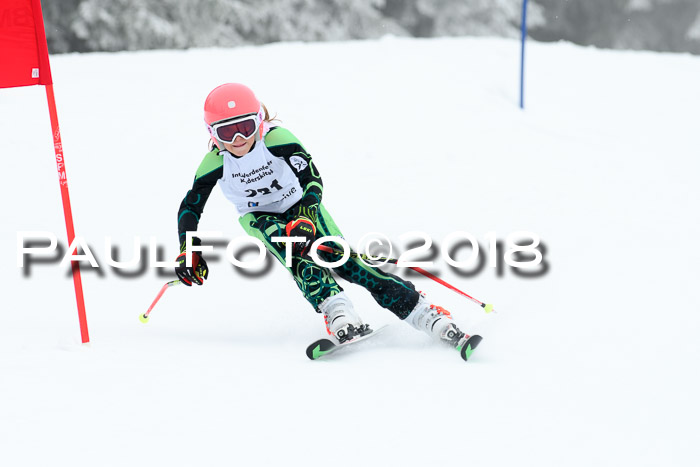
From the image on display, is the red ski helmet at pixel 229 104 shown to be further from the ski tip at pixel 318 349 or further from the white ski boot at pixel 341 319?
the ski tip at pixel 318 349

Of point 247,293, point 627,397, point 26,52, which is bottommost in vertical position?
point 247,293

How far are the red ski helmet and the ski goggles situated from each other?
0.9 inches

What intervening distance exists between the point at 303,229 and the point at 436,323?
772 millimetres

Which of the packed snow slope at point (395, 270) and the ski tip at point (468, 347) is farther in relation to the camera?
the ski tip at point (468, 347)

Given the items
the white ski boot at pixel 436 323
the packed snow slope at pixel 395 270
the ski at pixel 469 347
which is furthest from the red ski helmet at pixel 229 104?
the ski at pixel 469 347

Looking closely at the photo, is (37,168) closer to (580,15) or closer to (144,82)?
(144,82)

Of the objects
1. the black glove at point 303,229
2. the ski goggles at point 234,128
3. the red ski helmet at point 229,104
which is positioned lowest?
the black glove at point 303,229

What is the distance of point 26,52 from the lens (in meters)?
3.28

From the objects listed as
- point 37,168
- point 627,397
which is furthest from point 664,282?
point 37,168

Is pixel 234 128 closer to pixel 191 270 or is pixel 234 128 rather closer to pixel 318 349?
pixel 191 270

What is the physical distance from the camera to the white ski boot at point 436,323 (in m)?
3.34

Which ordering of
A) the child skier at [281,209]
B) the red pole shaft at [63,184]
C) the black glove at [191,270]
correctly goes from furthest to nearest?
the black glove at [191,270]
the child skier at [281,209]
the red pole shaft at [63,184]

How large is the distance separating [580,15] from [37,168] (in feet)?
67.0

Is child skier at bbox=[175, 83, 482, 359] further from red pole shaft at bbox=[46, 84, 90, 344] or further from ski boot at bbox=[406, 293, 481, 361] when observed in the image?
red pole shaft at bbox=[46, 84, 90, 344]
